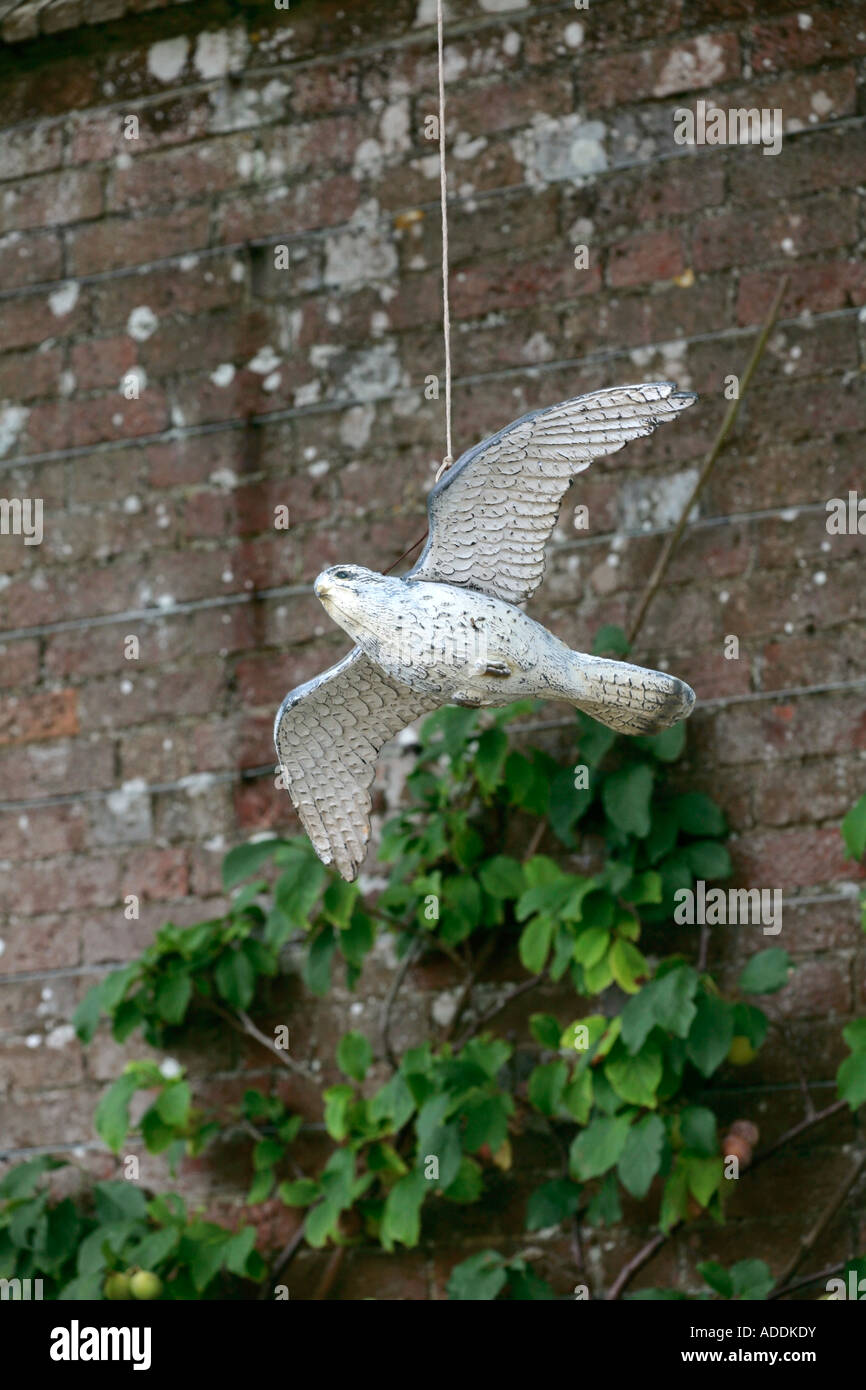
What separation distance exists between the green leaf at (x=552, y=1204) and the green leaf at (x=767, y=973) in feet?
1.40

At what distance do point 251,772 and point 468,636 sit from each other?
1.62m

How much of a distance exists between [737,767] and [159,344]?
1327 mm

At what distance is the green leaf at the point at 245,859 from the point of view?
3283mm

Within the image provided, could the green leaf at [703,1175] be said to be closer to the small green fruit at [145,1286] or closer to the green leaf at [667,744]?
the green leaf at [667,744]

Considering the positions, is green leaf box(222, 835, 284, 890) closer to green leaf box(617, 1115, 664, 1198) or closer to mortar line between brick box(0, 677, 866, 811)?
mortar line between brick box(0, 677, 866, 811)

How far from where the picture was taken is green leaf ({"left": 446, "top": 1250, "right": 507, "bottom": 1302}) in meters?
3.07

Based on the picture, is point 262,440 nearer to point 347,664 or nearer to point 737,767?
point 737,767

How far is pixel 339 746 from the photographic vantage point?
2.24 meters

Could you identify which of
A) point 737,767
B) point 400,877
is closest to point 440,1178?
point 400,877

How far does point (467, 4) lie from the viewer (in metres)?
3.71

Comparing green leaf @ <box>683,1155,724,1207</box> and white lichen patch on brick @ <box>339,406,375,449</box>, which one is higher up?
white lichen patch on brick @ <box>339,406,375,449</box>

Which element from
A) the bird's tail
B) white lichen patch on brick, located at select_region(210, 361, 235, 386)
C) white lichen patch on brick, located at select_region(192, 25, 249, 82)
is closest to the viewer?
the bird's tail

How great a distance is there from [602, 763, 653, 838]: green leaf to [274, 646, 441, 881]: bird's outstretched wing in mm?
1009

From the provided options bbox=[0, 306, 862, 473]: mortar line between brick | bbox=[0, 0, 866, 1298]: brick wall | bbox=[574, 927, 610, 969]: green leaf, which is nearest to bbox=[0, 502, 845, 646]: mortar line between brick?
bbox=[0, 0, 866, 1298]: brick wall
